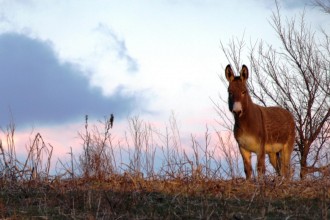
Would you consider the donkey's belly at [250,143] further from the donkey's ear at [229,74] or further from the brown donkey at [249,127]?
the donkey's ear at [229,74]

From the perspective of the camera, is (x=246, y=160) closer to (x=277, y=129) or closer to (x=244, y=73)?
(x=277, y=129)

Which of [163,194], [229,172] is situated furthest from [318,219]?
[229,172]

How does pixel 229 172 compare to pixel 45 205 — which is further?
pixel 229 172

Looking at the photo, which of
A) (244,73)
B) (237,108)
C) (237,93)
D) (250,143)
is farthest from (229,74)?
(250,143)

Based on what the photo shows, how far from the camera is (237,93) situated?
1280 cm

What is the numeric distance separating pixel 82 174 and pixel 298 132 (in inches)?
437

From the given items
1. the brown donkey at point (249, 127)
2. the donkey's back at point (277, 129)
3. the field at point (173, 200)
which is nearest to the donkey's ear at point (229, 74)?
the brown donkey at point (249, 127)

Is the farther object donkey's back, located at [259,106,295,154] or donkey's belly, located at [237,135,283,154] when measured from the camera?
donkey's back, located at [259,106,295,154]

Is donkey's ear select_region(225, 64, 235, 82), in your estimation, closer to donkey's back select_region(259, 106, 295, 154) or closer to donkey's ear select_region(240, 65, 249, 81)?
donkey's ear select_region(240, 65, 249, 81)

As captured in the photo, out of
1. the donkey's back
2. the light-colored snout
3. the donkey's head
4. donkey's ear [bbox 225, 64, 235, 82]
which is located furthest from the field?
the donkey's back

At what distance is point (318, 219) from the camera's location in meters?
6.80

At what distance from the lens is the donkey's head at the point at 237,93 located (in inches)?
498

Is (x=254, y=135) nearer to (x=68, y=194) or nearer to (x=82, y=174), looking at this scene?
(x=82, y=174)

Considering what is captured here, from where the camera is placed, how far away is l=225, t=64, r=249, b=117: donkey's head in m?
12.7
